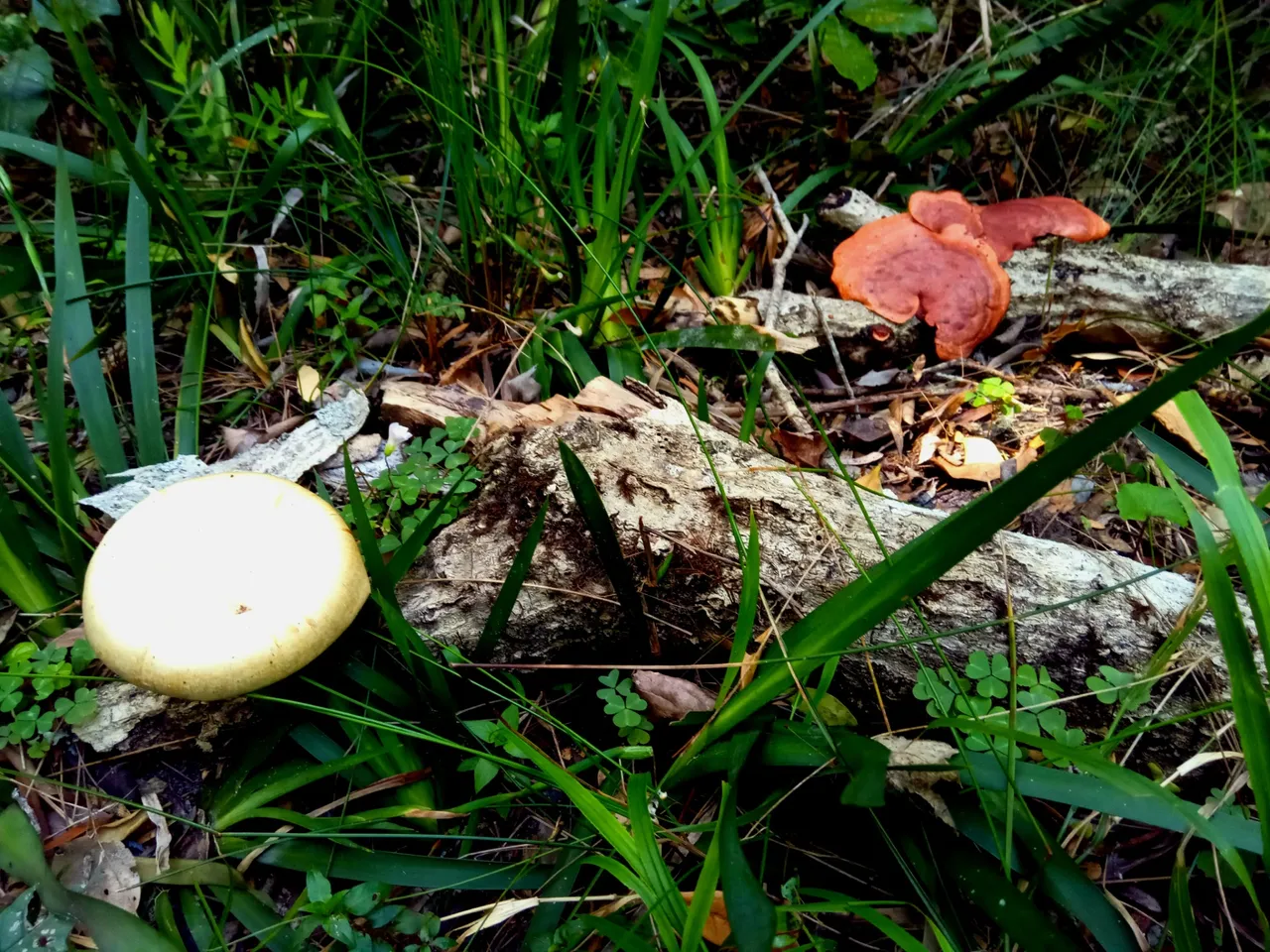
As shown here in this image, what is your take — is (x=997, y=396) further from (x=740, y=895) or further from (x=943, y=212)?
(x=740, y=895)

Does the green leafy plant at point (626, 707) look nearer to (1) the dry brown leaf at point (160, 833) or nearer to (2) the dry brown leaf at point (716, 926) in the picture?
(2) the dry brown leaf at point (716, 926)

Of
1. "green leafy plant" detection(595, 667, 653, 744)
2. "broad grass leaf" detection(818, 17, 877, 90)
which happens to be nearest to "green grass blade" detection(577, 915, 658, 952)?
"green leafy plant" detection(595, 667, 653, 744)

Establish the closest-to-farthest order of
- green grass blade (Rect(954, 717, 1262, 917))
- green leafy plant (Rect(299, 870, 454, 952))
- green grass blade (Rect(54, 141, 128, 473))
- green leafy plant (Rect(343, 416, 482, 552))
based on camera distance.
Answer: green grass blade (Rect(954, 717, 1262, 917)) < green leafy plant (Rect(299, 870, 454, 952)) < green leafy plant (Rect(343, 416, 482, 552)) < green grass blade (Rect(54, 141, 128, 473))

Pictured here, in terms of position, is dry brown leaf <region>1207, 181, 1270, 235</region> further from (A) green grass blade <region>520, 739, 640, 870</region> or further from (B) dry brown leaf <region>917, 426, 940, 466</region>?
(A) green grass blade <region>520, 739, 640, 870</region>

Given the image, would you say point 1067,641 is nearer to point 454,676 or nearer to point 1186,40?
point 454,676

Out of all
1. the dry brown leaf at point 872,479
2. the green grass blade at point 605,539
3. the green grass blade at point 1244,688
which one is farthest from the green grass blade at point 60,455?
the green grass blade at point 1244,688

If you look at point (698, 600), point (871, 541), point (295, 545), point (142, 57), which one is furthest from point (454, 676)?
point (142, 57)
